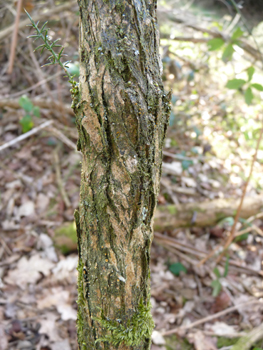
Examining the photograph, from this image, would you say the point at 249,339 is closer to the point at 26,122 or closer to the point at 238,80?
the point at 238,80

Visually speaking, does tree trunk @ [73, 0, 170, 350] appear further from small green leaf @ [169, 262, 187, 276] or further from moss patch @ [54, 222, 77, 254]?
small green leaf @ [169, 262, 187, 276]

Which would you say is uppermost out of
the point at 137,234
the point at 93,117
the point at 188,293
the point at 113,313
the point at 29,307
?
the point at 93,117

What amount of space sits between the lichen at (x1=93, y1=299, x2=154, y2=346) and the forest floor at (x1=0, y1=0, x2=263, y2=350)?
3.73 feet

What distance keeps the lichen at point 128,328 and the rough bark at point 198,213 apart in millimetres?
1749

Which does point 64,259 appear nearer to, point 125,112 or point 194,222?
point 194,222

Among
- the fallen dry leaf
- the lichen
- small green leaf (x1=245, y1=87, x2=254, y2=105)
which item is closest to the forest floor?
the fallen dry leaf

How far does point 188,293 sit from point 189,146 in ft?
7.13

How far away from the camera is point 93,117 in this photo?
0.76m

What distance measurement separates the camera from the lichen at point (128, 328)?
0.95m

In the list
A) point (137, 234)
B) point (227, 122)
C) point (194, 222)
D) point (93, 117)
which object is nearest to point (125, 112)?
point (93, 117)

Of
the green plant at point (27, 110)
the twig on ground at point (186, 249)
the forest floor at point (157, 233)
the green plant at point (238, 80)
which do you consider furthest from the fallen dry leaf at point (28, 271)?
the green plant at point (238, 80)

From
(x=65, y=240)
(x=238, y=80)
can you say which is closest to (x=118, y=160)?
(x=238, y=80)

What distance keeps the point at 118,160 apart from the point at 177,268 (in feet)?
6.97

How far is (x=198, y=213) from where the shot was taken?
2893 mm
